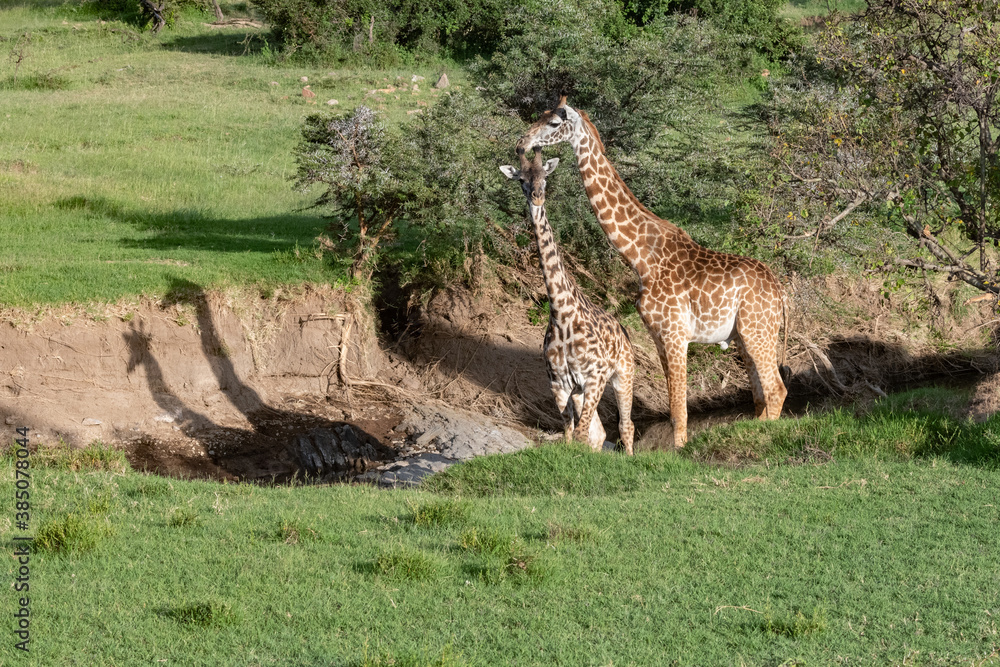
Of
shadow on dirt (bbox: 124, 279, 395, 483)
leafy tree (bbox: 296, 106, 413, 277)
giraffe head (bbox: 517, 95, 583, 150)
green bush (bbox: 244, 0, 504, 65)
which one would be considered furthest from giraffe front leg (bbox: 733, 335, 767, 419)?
green bush (bbox: 244, 0, 504, 65)

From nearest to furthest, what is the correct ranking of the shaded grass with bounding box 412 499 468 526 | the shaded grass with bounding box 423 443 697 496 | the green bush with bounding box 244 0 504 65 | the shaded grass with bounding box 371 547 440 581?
the shaded grass with bounding box 371 547 440 581, the shaded grass with bounding box 412 499 468 526, the shaded grass with bounding box 423 443 697 496, the green bush with bounding box 244 0 504 65

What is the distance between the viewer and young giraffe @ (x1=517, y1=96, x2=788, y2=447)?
1225 centimetres

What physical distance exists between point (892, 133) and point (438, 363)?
7.90m

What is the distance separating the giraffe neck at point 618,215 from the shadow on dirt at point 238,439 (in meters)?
4.94

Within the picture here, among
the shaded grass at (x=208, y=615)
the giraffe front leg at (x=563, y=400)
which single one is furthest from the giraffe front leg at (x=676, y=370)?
the shaded grass at (x=208, y=615)

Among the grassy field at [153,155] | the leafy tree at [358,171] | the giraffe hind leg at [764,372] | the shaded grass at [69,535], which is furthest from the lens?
the grassy field at [153,155]

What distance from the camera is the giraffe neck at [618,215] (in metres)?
12.4

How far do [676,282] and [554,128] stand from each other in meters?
2.37

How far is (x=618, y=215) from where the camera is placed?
1252 centimetres

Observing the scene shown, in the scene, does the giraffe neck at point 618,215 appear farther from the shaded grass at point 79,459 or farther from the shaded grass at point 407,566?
the shaded grass at point 79,459

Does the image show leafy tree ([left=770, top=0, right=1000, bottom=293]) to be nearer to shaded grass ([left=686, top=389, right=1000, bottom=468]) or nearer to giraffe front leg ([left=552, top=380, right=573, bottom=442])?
shaded grass ([left=686, top=389, right=1000, bottom=468])

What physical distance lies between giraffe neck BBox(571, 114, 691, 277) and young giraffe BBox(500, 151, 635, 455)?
29.8 inches

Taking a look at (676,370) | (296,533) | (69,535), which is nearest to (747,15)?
(676,370)

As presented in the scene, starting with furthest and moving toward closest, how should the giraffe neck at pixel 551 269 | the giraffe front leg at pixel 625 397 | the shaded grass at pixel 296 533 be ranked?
the giraffe front leg at pixel 625 397 → the giraffe neck at pixel 551 269 → the shaded grass at pixel 296 533
